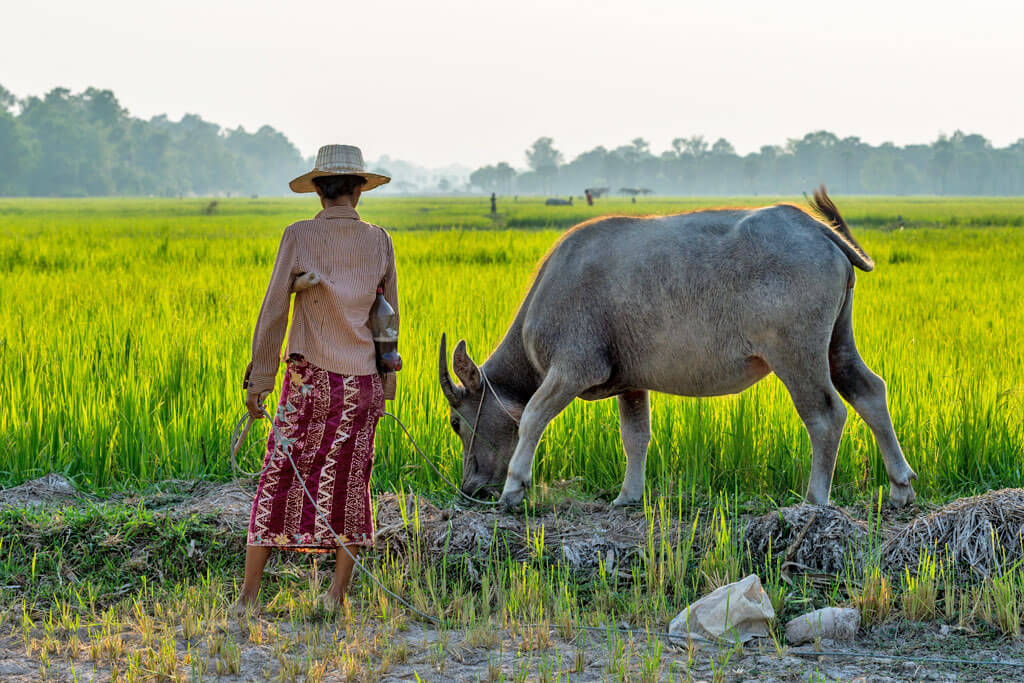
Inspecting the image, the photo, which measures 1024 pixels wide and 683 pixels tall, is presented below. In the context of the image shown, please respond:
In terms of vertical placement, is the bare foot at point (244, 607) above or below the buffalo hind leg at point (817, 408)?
below

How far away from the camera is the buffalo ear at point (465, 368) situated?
4375 millimetres

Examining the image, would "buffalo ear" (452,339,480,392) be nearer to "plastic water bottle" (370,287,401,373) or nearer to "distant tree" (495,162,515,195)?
"plastic water bottle" (370,287,401,373)

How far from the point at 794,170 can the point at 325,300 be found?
544 ft

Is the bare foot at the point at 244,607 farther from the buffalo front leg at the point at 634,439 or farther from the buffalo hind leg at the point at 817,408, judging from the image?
the buffalo hind leg at the point at 817,408

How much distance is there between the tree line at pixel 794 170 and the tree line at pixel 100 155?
50767 mm

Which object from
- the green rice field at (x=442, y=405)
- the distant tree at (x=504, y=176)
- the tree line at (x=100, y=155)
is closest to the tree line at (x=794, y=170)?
the distant tree at (x=504, y=176)

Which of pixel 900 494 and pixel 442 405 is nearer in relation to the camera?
pixel 900 494

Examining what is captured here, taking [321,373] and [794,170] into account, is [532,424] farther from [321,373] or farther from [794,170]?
[794,170]

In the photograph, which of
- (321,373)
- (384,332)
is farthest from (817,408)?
(321,373)

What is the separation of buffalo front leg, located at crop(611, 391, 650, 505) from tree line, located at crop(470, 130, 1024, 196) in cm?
13681

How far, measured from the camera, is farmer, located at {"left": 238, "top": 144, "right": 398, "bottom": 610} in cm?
345

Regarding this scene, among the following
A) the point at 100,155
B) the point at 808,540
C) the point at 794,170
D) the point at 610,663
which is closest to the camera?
the point at 610,663

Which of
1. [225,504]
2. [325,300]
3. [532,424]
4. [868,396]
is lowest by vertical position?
[225,504]

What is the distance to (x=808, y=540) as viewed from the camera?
148 inches
